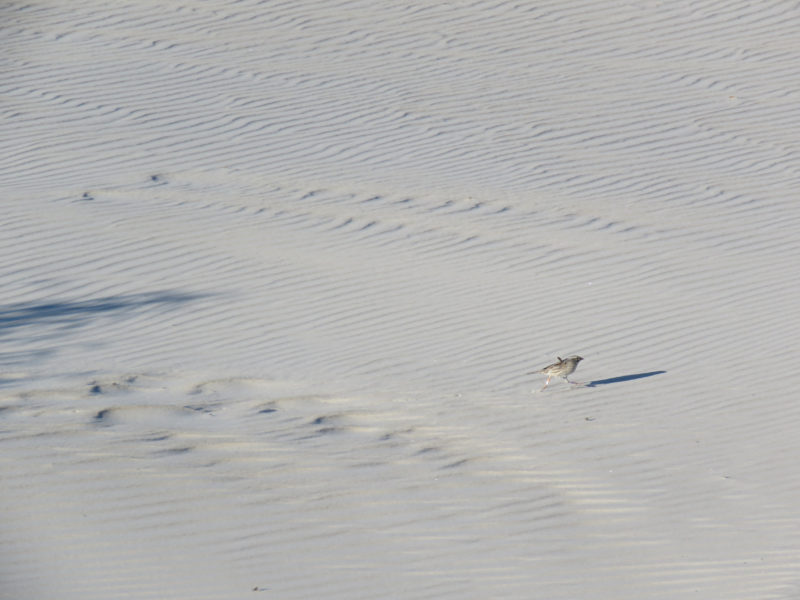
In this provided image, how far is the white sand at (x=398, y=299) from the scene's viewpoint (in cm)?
562

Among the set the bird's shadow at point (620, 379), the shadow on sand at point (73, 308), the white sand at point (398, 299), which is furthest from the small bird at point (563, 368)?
the shadow on sand at point (73, 308)

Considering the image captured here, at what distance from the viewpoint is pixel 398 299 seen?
9867 mm

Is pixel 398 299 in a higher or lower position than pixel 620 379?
higher

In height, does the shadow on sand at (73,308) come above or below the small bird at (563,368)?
above

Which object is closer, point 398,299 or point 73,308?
point 73,308

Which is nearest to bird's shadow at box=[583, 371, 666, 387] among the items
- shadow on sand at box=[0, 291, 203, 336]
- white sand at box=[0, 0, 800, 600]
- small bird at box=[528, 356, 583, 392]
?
white sand at box=[0, 0, 800, 600]

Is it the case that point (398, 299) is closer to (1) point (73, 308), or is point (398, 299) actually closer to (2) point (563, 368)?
(2) point (563, 368)

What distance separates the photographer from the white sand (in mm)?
5621

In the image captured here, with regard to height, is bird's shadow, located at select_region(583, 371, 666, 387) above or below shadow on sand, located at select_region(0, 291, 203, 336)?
below

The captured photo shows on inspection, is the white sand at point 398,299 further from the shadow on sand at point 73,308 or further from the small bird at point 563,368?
the small bird at point 563,368

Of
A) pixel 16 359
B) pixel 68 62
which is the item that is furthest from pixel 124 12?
pixel 16 359

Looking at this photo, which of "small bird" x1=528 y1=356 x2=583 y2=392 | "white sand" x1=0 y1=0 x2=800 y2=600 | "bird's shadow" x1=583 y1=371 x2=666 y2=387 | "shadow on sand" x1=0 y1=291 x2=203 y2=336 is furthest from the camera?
"shadow on sand" x1=0 y1=291 x2=203 y2=336

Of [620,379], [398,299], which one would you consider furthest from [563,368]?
[398,299]

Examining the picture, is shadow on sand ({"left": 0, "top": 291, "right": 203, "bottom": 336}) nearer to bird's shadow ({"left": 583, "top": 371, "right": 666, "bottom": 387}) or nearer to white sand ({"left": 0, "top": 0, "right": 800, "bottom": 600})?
white sand ({"left": 0, "top": 0, "right": 800, "bottom": 600})
